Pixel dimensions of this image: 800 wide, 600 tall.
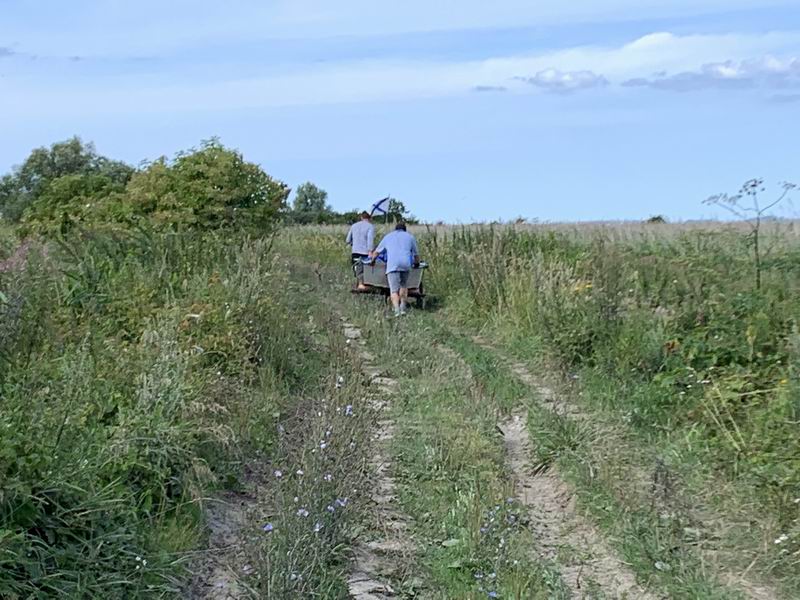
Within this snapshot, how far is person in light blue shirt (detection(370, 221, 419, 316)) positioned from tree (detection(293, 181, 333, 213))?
196 feet

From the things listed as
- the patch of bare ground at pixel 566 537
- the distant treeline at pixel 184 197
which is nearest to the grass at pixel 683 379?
the patch of bare ground at pixel 566 537

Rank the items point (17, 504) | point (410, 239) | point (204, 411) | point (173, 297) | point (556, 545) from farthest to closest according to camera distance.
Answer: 1. point (410, 239)
2. point (173, 297)
3. point (204, 411)
4. point (556, 545)
5. point (17, 504)

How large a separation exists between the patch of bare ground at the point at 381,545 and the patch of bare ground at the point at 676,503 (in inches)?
53.7

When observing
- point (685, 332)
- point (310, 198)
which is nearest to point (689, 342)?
point (685, 332)

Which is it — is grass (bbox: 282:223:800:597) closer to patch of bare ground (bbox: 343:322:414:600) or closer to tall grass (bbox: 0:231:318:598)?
patch of bare ground (bbox: 343:322:414:600)

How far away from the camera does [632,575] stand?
228 inches

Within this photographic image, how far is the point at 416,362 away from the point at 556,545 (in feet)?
16.9

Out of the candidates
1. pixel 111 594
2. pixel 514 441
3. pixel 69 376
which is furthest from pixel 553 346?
pixel 111 594

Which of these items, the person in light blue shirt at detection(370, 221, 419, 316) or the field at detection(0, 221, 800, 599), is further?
the person in light blue shirt at detection(370, 221, 419, 316)

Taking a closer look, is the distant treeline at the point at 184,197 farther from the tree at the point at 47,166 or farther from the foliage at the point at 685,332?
the tree at the point at 47,166

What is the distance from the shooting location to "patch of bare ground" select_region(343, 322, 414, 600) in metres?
5.50

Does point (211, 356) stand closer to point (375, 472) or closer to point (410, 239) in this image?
point (375, 472)

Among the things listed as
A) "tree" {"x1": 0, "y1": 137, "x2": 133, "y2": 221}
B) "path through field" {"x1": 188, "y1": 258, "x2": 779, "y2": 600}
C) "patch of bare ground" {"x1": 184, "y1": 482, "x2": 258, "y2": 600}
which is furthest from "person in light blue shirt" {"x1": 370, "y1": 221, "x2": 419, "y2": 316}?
"tree" {"x1": 0, "y1": 137, "x2": 133, "y2": 221}

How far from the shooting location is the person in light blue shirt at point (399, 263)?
644 inches
